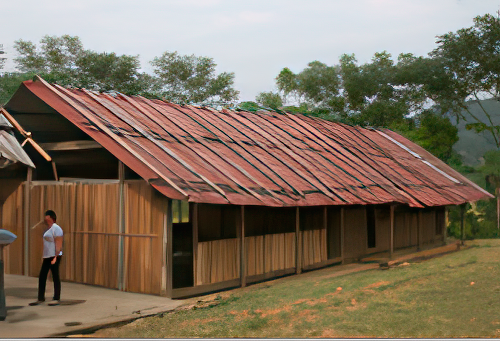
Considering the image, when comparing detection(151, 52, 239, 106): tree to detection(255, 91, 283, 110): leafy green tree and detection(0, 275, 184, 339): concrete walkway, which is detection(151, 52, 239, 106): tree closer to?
detection(255, 91, 283, 110): leafy green tree

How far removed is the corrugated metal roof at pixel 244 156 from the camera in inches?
479

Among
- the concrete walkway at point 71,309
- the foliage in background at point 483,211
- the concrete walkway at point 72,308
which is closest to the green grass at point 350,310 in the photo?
the concrete walkway at point 72,308

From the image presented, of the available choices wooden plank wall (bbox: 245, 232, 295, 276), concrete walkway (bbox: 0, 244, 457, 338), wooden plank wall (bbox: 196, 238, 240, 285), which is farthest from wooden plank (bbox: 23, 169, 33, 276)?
wooden plank wall (bbox: 245, 232, 295, 276)

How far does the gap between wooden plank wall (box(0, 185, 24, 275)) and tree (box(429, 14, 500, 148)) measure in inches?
1340

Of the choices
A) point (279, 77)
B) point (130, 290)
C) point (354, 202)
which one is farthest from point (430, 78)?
point (130, 290)

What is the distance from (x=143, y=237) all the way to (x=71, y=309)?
2.26m

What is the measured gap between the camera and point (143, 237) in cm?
1198

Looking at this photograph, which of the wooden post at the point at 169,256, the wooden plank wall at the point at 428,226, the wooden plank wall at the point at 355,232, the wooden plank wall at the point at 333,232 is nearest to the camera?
the wooden post at the point at 169,256

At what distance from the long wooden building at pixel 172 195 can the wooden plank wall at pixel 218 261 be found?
0.08 feet

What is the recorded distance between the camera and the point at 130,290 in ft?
39.7

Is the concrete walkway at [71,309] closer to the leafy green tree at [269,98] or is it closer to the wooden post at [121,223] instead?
the wooden post at [121,223]

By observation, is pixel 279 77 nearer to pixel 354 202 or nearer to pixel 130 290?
pixel 354 202

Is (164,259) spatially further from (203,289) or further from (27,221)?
(27,221)

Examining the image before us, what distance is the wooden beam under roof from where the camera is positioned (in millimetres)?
13055
